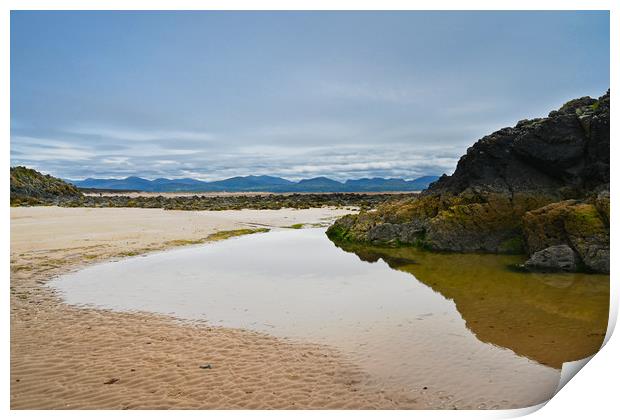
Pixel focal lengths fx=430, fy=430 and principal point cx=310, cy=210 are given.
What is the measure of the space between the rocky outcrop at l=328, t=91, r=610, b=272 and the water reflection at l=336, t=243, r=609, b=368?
154cm

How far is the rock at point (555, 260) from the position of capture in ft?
40.7

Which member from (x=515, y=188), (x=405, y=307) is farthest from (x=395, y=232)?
(x=405, y=307)

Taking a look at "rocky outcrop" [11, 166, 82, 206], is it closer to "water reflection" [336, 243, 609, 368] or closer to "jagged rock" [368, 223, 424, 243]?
"jagged rock" [368, 223, 424, 243]

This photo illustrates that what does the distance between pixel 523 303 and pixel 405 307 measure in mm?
2651

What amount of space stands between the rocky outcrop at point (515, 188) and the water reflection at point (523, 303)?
154 cm

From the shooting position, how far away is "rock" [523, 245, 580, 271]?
12391 mm

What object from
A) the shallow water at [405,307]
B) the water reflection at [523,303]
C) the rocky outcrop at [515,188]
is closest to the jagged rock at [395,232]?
the rocky outcrop at [515,188]

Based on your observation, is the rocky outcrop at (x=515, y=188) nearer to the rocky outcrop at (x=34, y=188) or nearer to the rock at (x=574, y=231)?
the rock at (x=574, y=231)

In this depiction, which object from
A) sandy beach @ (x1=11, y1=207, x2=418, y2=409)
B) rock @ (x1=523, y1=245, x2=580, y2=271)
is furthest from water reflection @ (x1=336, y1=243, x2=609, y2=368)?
sandy beach @ (x1=11, y1=207, x2=418, y2=409)

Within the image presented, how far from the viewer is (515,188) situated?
17.4 meters

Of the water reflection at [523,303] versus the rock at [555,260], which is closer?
the water reflection at [523,303]

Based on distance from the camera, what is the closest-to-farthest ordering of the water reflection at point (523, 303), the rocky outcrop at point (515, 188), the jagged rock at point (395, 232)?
1. the water reflection at point (523, 303)
2. the rocky outcrop at point (515, 188)
3. the jagged rock at point (395, 232)

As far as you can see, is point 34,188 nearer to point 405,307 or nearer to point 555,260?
point 405,307
